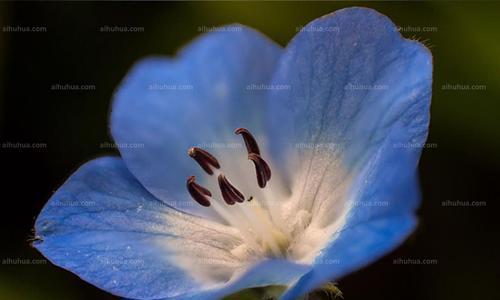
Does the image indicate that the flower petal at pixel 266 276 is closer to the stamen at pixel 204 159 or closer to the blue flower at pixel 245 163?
the blue flower at pixel 245 163

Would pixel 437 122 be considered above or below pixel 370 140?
below

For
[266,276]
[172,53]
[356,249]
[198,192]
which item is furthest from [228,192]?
[172,53]

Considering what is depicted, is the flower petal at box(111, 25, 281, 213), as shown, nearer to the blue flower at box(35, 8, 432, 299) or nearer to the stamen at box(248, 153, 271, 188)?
the blue flower at box(35, 8, 432, 299)

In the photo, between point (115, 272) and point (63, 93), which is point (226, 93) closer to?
point (115, 272)

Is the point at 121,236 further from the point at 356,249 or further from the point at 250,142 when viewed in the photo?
the point at 356,249

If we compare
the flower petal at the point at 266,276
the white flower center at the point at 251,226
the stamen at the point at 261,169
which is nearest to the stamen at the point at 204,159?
the white flower center at the point at 251,226

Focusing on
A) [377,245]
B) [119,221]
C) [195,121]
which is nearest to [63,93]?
[195,121]
